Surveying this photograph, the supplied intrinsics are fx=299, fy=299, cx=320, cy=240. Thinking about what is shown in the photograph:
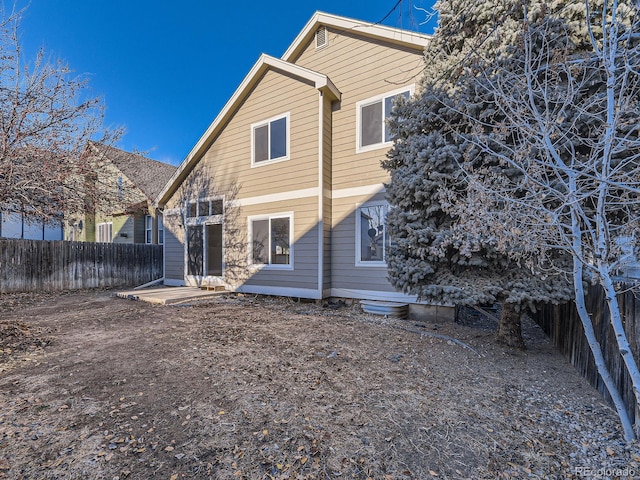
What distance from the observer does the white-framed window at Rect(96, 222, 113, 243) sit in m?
17.0

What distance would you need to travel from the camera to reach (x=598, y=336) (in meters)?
3.35

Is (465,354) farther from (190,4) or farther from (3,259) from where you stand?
(3,259)

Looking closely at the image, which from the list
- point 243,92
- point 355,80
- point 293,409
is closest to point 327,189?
point 355,80

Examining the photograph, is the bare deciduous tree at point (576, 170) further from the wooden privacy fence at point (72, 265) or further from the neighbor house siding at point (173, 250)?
the wooden privacy fence at point (72, 265)

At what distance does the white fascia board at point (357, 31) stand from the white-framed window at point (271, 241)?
192 inches

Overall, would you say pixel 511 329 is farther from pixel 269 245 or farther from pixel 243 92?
pixel 243 92

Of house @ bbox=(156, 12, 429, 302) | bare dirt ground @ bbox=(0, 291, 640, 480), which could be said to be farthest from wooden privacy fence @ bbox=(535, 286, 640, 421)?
house @ bbox=(156, 12, 429, 302)

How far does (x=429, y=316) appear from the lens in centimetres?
664

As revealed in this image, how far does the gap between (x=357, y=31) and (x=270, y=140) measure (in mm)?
3583

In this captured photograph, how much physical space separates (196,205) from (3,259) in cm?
632

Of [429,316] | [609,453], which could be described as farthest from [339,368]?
[429,316]

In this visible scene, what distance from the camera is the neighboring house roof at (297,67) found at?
697 centimetres

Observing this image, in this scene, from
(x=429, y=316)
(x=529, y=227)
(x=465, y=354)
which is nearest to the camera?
(x=529, y=227)

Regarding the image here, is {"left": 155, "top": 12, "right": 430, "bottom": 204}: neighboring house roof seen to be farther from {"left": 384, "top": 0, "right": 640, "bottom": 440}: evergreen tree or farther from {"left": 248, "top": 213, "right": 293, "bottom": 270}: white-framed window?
{"left": 248, "top": 213, "right": 293, "bottom": 270}: white-framed window
